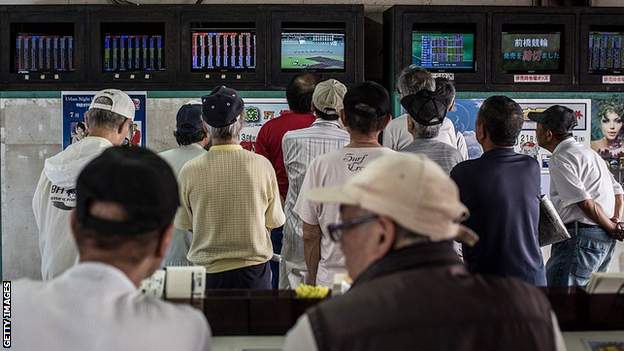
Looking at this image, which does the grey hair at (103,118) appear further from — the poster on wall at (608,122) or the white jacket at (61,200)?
the poster on wall at (608,122)

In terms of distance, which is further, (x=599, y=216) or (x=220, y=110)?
(x=599, y=216)

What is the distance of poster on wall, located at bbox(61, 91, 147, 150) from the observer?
5957mm

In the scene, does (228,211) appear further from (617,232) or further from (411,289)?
(617,232)

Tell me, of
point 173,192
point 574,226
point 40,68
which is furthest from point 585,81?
point 173,192

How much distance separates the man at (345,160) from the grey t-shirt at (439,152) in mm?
291

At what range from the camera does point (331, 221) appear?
136 inches

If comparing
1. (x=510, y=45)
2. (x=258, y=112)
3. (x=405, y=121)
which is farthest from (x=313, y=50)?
(x=405, y=121)

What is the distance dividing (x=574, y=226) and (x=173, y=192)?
3.34 m

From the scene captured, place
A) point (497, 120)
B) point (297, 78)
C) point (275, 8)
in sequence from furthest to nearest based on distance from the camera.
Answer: point (275, 8) < point (297, 78) < point (497, 120)

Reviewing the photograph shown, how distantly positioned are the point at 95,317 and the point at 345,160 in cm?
184

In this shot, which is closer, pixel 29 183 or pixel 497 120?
pixel 497 120

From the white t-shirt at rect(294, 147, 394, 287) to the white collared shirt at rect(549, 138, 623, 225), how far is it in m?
1.49

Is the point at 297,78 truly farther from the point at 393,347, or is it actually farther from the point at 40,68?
the point at 393,347

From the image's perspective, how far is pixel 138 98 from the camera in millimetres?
5953
